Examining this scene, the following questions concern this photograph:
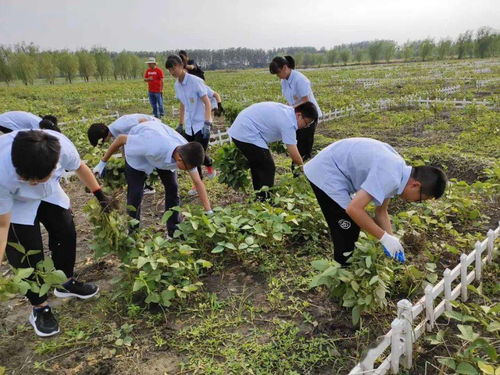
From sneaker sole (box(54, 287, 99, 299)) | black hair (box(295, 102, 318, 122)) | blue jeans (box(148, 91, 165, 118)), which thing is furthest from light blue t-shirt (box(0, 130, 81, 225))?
blue jeans (box(148, 91, 165, 118))

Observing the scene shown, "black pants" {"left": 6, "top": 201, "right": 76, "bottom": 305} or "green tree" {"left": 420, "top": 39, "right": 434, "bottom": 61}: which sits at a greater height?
"green tree" {"left": 420, "top": 39, "right": 434, "bottom": 61}

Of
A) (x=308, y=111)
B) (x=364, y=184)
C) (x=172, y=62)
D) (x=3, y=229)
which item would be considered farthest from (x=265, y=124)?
(x=3, y=229)

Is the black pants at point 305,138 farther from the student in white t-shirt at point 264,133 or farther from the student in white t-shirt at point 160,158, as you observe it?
the student in white t-shirt at point 160,158

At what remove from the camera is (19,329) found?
274 cm

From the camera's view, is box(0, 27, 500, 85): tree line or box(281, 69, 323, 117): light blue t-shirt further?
box(0, 27, 500, 85): tree line

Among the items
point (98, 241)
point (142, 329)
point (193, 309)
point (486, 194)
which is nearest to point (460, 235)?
point (486, 194)

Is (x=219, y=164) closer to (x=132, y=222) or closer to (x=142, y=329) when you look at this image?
(x=132, y=222)

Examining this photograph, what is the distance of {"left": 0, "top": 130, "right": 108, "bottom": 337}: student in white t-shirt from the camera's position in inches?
78.2

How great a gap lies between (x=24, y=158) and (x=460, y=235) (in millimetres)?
3497

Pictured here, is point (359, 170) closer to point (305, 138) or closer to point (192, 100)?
point (305, 138)

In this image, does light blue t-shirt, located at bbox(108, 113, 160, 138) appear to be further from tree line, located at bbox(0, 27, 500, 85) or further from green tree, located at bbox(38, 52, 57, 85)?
green tree, located at bbox(38, 52, 57, 85)

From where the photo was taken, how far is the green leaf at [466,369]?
182 cm

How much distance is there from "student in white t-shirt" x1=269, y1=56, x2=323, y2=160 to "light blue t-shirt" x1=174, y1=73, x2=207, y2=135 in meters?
0.96

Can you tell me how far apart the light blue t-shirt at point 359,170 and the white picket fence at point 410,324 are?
2.04 feet
